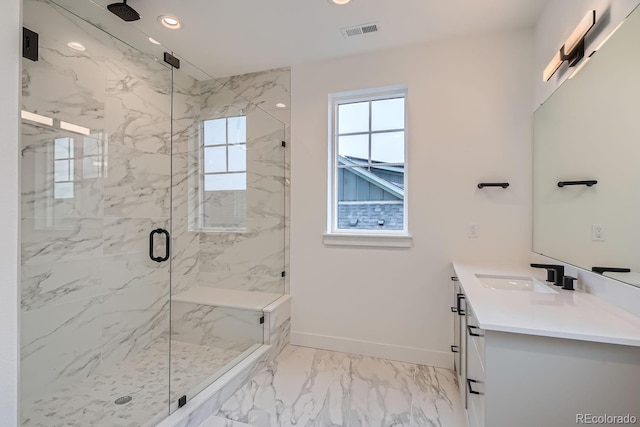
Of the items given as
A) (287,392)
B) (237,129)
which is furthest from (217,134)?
(287,392)

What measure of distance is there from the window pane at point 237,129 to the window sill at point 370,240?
1.35 meters

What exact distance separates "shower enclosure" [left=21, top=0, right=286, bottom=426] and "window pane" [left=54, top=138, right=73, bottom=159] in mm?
11

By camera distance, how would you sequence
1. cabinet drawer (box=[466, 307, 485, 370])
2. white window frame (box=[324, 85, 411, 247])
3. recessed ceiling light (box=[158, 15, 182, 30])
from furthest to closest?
white window frame (box=[324, 85, 411, 247])
recessed ceiling light (box=[158, 15, 182, 30])
cabinet drawer (box=[466, 307, 485, 370])

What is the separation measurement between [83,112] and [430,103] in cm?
265

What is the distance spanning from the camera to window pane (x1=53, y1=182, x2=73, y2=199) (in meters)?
2.06

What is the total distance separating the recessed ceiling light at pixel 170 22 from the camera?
2.25 m

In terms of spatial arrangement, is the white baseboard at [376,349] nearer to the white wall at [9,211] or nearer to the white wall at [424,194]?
the white wall at [424,194]

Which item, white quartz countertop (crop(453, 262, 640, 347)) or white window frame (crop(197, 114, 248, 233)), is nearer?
white quartz countertop (crop(453, 262, 640, 347))

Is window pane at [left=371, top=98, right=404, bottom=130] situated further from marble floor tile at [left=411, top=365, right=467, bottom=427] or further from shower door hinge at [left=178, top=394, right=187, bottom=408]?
shower door hinge at [left=178, top=394, right=187, bottom=408]

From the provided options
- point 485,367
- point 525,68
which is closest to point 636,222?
point 485,367

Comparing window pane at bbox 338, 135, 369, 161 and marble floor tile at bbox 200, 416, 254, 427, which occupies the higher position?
window pane at bbox 338, 135, 369, 161

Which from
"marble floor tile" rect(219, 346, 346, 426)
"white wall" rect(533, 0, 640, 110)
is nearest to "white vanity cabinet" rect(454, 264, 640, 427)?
"marble floor tile" rect(219, 346, 346, 426)

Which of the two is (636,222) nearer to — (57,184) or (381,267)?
(381,267)

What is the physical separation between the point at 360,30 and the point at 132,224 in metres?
2.45
